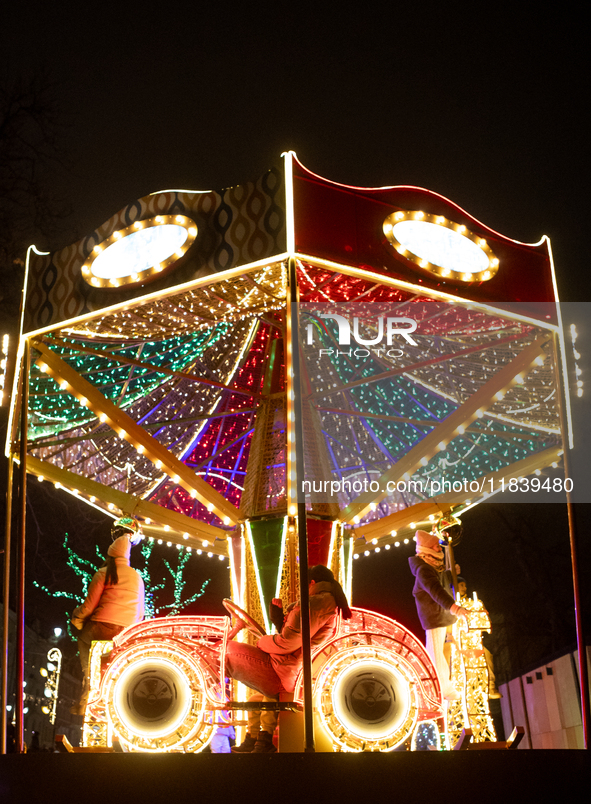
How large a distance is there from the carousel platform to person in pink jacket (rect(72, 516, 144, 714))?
2.67 m

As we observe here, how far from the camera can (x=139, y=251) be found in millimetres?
7000

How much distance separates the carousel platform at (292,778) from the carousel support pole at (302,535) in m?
0.31

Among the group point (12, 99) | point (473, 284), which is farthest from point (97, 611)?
point (12, 99)

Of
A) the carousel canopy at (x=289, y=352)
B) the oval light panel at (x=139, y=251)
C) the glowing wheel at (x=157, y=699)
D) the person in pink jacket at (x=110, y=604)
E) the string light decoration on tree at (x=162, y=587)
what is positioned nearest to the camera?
the glowing wheel at (x=157, y=699)

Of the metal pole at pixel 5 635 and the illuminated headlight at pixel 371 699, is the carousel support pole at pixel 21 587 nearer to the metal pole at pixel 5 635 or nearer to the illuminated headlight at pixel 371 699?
the metal pole at pixel 5 635

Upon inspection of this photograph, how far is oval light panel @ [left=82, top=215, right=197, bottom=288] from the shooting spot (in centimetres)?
676

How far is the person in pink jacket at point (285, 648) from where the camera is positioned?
21.0 ft

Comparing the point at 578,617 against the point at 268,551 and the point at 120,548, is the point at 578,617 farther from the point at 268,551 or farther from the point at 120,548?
the point at 120,548

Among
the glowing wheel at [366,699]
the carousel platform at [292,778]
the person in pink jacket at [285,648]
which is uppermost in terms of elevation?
the person in pink jacket at [285,648]

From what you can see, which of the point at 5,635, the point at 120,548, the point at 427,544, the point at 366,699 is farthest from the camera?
the point at 120,548

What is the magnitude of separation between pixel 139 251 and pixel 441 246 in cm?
254

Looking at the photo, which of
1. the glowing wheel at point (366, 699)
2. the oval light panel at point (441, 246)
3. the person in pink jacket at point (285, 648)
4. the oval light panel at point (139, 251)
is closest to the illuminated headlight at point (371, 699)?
the glowing wheel at point (366, 699)

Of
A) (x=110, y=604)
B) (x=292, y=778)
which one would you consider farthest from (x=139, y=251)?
(x=292, y=778)

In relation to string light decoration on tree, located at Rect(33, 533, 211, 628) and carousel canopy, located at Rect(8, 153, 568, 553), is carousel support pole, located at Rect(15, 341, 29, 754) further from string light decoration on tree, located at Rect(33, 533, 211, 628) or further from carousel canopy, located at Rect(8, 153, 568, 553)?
string light decoration on tree, located at Rect(33, 533, 211, 628)
